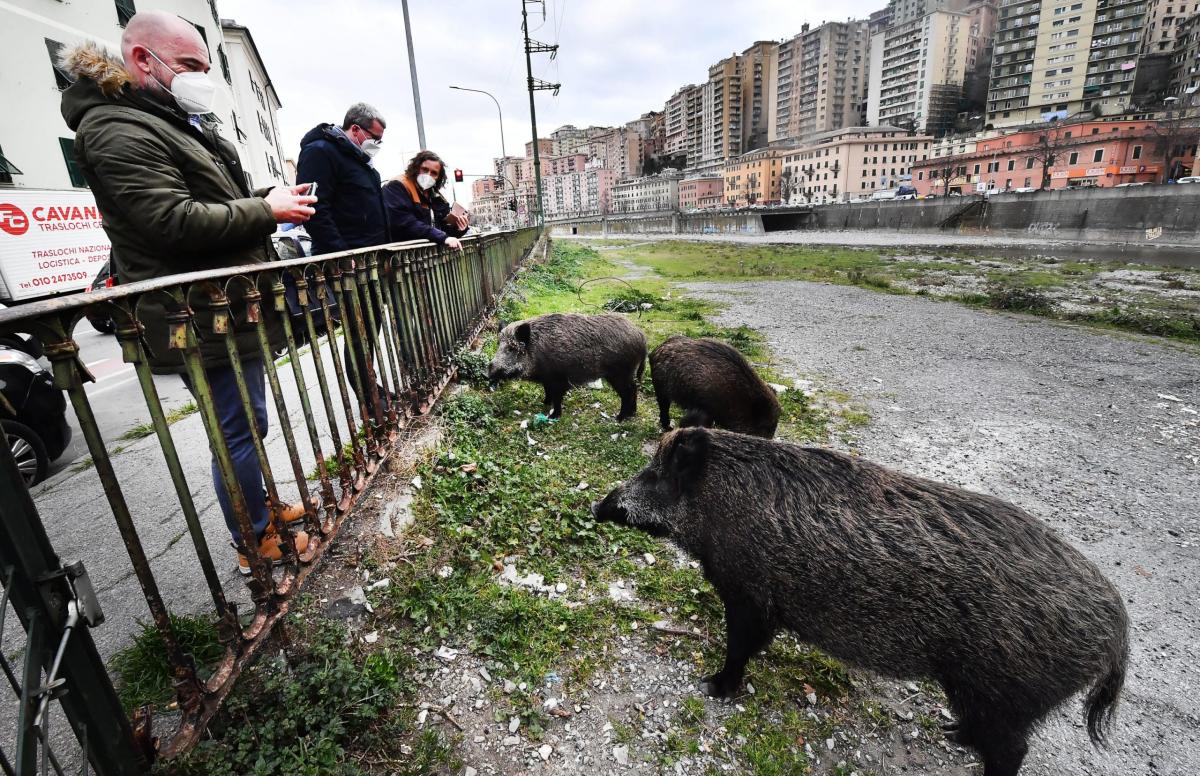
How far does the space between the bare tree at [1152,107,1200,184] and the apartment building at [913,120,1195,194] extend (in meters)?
0.30

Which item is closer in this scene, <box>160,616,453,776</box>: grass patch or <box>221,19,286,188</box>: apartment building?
<box>160,616,453,776</box>: grass patch

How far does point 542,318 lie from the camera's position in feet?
19.2

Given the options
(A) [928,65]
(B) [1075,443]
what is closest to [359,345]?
(B) [1075,443]

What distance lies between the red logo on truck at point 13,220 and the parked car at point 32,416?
36.6 feet

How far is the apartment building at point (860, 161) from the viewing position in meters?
89.6

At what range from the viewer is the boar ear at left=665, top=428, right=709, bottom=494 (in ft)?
9.12

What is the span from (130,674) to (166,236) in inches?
71.8

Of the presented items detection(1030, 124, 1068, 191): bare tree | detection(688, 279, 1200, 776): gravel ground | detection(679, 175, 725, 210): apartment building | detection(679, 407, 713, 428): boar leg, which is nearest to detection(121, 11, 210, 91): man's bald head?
detection(679, 407, 713, 428): boar leg

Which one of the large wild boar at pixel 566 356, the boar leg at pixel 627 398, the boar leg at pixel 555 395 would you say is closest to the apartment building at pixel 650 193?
the large wild boar at pixel 566 356

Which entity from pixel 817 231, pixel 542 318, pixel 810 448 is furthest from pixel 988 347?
pixel 817 231

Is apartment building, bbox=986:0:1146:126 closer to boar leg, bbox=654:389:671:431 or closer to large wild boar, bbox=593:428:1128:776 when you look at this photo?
boar leg, bbox=654:389:671:431

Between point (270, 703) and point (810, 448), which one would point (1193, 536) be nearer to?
point (810, 448)

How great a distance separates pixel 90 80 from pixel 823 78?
155 metres

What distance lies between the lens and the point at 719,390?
4.88 metres
